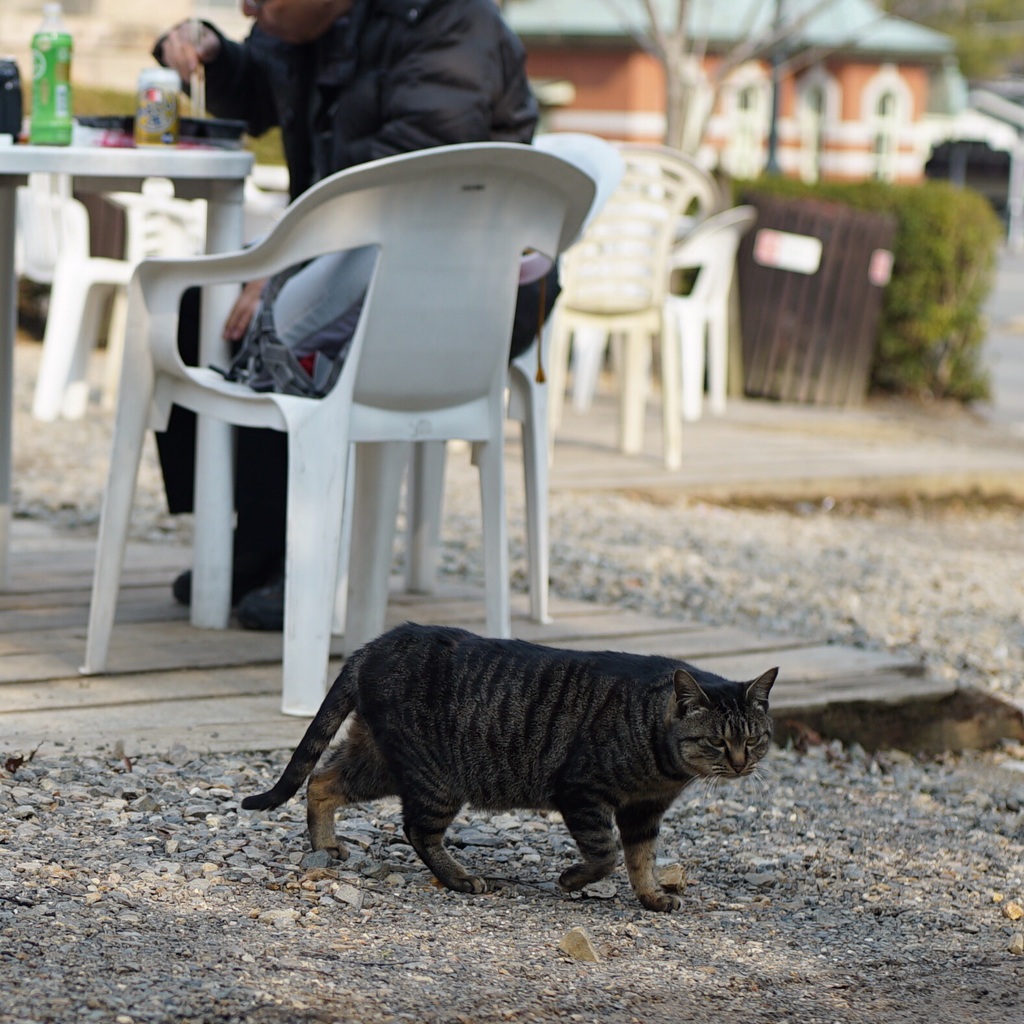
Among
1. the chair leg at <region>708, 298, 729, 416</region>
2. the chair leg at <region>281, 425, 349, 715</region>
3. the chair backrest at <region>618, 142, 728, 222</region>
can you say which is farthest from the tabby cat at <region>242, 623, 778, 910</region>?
the chair leg at <region>708, 298, 729, 416</region>

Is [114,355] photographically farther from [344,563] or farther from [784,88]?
[784,88]

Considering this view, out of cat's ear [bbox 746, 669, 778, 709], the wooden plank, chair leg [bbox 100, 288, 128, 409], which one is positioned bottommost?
chair leg [bbox 100, 288, 128, 409]

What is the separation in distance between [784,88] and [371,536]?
3824 centimetres

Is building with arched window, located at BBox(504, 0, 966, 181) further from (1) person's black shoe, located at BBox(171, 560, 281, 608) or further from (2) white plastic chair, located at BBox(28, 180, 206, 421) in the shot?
(1) person's black shoe, located at BBox(171, 560, 281, 608)

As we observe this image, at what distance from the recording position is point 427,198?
344 cm

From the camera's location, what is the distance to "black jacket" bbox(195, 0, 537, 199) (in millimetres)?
3900

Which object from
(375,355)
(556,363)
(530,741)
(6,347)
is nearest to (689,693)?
(530,741)

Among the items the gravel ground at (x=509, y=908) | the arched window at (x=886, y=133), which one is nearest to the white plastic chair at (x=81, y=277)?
the gravel ground at (x=509, y=908)

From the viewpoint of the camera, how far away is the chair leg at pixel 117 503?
359 cm

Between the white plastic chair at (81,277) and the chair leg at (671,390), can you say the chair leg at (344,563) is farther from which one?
the white plastic chair at (81,277)

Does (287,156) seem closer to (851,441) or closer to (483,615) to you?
(483,615)

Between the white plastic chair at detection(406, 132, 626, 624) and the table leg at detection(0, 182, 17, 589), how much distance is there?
101 cm

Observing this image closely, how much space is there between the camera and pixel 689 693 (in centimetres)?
259

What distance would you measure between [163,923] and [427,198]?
64.0 inches
